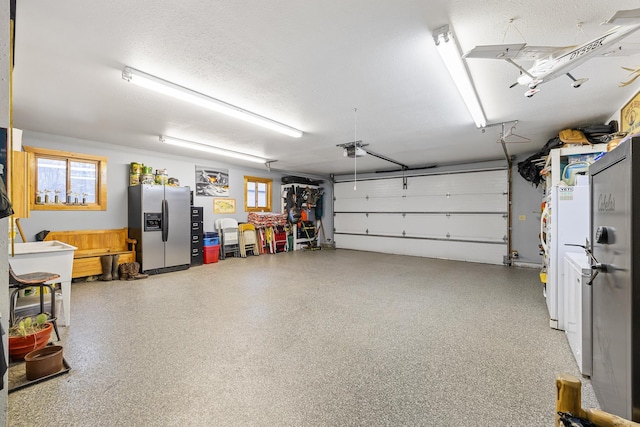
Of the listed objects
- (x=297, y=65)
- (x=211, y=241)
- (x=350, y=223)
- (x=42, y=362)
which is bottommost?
(x=42, y=362)

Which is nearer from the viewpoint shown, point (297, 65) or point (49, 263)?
point (297, 65)

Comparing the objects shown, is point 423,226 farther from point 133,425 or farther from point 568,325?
point 133,425

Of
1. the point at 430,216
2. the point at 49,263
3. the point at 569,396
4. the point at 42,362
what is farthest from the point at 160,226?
the point at 430,216

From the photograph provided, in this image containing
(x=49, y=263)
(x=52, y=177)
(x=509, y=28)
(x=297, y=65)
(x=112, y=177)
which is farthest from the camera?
(x=112, y=177)

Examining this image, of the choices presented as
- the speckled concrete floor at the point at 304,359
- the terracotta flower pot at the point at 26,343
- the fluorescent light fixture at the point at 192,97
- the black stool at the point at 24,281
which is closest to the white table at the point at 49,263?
the black stool at the point at 24,281

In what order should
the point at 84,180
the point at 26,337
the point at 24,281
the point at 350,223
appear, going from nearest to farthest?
the point at 26,337 < the point at 24,281 < the point at 84,180 < the point at 350,223

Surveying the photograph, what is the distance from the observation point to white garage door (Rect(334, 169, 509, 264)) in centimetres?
712

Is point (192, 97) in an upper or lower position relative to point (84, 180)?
upper

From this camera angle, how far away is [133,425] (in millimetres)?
1646

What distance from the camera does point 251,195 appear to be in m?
8.70

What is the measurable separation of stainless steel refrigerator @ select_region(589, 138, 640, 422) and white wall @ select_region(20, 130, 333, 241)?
710cm

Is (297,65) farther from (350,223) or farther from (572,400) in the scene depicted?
(350,223)

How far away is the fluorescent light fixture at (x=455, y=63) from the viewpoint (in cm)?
202

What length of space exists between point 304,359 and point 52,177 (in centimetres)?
573
